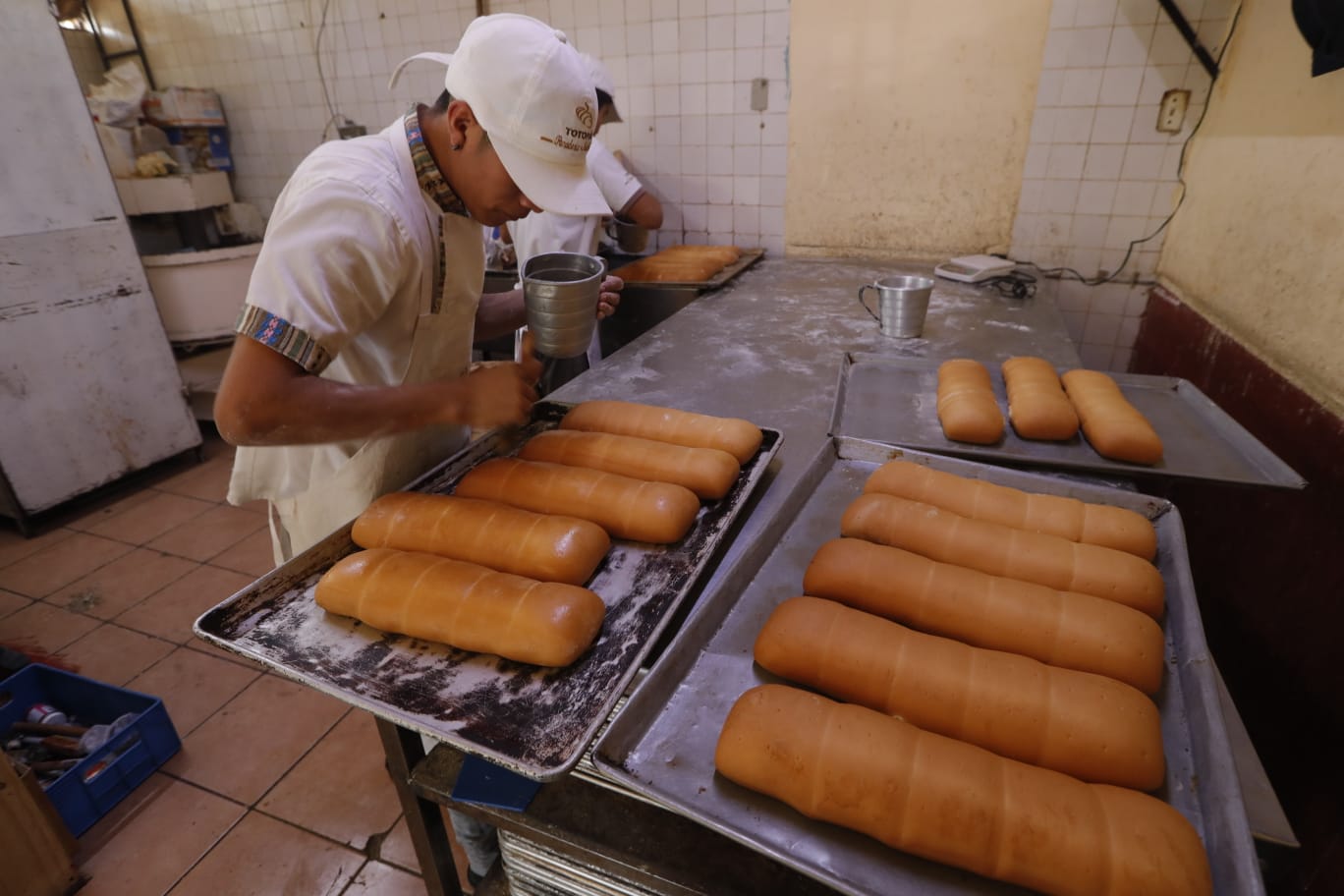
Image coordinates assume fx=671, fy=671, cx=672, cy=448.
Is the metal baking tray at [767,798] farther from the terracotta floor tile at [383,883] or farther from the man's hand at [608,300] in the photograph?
the terracotta floor tile at [383,883]

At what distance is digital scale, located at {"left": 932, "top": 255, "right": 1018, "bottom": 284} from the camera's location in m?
3.23

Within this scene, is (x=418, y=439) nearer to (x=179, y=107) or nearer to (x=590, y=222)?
(x=590, y=222)

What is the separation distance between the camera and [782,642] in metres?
1.00

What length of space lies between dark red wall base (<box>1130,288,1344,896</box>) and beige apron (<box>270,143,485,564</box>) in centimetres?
169

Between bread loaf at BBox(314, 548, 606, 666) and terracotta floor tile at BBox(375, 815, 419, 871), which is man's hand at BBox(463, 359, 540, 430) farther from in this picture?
terracotta floor tile at BBox(375, 815, 419, 871)

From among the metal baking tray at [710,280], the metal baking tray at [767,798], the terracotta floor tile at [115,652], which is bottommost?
the terracotta floor tile at [115,652]

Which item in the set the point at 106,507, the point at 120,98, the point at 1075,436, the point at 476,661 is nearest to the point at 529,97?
the point at 476,661

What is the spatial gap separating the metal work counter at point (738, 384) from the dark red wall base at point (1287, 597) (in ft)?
1.90

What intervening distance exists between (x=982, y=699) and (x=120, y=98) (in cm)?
616

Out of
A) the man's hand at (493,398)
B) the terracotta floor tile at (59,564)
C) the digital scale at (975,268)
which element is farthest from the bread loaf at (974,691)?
the terracotta floor tile at (59,564)

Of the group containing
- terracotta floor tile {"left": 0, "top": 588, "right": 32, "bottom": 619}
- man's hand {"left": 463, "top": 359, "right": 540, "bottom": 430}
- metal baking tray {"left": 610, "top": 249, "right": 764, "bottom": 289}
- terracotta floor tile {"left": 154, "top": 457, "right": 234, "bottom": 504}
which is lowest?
terracotta floor tile {"left": 0, "top": 588, "right": 32, "bottom": 619}

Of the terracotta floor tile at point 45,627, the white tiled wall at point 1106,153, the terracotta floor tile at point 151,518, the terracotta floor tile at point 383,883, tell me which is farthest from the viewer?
the terracotta floor tile at point 151,518

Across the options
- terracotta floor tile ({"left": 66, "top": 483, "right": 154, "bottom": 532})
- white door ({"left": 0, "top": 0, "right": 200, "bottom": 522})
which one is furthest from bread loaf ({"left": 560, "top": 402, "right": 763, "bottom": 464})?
terracotta floor tile ({"left": 66, "top": 483, "right": 154, "bottom": 532})

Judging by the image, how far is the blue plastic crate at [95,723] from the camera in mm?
2080
